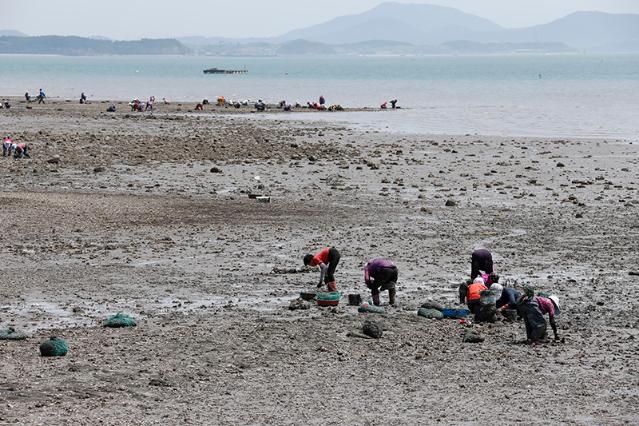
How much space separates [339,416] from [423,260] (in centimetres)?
1016

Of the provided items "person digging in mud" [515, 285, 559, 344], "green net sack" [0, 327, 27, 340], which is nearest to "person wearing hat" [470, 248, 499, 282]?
"person digging in mud" [515, 285, 559, 344]

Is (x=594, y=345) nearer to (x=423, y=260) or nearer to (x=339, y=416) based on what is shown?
(x=339, y=416)

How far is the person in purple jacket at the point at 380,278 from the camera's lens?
19.7 meters

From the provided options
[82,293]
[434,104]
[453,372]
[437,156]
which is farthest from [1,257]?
[434,104]

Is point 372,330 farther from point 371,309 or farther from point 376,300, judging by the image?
point 376,300

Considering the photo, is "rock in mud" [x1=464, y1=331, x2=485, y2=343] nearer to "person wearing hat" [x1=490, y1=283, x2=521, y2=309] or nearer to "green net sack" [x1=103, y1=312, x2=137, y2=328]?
"person wearing hat" [x1=490, y1=283, x2=521, y2=309]

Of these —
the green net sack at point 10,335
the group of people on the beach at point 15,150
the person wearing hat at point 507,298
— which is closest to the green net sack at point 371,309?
the person wearing hat at point 507,298

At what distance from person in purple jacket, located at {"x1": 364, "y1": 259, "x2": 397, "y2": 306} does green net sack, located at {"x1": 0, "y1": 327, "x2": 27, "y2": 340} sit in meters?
6.04

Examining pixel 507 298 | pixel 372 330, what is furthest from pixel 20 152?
pixel 372 330

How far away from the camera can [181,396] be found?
14602 millimetres

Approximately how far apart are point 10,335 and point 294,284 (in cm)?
612

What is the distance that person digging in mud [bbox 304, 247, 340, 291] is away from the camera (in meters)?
20.6

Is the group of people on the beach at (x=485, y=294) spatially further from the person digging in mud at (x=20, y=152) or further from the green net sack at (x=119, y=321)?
the person digging in mud at (x=20, y=152)

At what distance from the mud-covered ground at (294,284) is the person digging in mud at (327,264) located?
57cm
